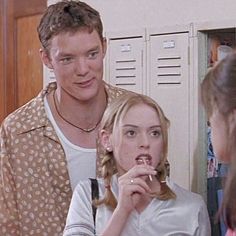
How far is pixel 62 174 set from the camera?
1709 mm

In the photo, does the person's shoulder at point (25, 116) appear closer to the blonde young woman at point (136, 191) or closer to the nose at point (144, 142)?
the blonde young woman at point (136, 191)

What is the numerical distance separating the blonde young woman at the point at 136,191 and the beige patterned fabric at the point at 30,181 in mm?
207

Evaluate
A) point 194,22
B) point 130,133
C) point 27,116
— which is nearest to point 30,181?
point 27,116

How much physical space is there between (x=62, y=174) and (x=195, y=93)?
0.55 metres

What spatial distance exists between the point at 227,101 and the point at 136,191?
42 centimetres

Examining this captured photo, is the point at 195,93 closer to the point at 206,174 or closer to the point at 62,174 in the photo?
the point at 206,174

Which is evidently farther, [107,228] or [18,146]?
[18,146]

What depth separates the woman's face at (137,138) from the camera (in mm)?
1479

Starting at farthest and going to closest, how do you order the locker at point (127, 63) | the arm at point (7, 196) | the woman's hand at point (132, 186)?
the locker at point (127, 63)
the arm at point (7, 196)
the woman's hand at point (132, 186)

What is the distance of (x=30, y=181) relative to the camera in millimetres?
1747

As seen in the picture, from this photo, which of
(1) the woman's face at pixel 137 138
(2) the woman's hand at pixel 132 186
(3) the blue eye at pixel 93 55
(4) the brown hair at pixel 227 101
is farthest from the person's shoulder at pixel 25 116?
(4) the brown hair at pixel 227 101

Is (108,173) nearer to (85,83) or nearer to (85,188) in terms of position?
(85,188)

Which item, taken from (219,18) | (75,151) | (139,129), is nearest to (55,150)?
(75,151)

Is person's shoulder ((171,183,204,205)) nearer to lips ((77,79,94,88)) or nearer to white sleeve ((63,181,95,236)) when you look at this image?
white sleeve ((63,181,95,236))
